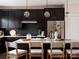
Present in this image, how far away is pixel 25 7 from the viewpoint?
10305 mm

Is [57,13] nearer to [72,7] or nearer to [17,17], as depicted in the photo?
[72,7]

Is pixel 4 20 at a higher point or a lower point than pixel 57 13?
lower

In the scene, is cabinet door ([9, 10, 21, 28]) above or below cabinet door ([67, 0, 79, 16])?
below

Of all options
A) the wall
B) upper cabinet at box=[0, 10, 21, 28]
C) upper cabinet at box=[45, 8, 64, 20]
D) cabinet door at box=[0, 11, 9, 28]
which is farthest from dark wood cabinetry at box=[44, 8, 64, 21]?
cabinet door at box=[0, 11, 9, 28]

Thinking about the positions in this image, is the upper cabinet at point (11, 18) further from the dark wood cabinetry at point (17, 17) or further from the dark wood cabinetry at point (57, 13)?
the dark wood cabinetry at point (57, 13)

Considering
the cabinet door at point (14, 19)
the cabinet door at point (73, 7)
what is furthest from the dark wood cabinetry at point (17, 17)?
the cabinet door at point (73, 7)

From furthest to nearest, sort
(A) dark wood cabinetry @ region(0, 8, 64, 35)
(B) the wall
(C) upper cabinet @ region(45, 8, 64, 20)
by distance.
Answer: (A) dark wood cabinetry @ region(0, 8, 64, 35), (C) upper cabinet @ region(45, 8, 64, 20), (B) the wall

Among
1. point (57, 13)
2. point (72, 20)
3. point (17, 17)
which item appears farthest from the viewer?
point (17, 17)

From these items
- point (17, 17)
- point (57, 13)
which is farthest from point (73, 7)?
point (17, 17)

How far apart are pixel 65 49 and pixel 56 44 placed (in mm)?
453

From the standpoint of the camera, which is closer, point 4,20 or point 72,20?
point 72,20

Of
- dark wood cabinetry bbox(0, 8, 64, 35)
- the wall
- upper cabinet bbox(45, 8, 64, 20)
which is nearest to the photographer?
the wall

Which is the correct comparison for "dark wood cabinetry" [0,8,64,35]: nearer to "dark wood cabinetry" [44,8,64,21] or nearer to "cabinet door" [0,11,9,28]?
"cabinet door" [0,11,9,28]

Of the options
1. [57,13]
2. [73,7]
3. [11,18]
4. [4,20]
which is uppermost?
[73,7]
